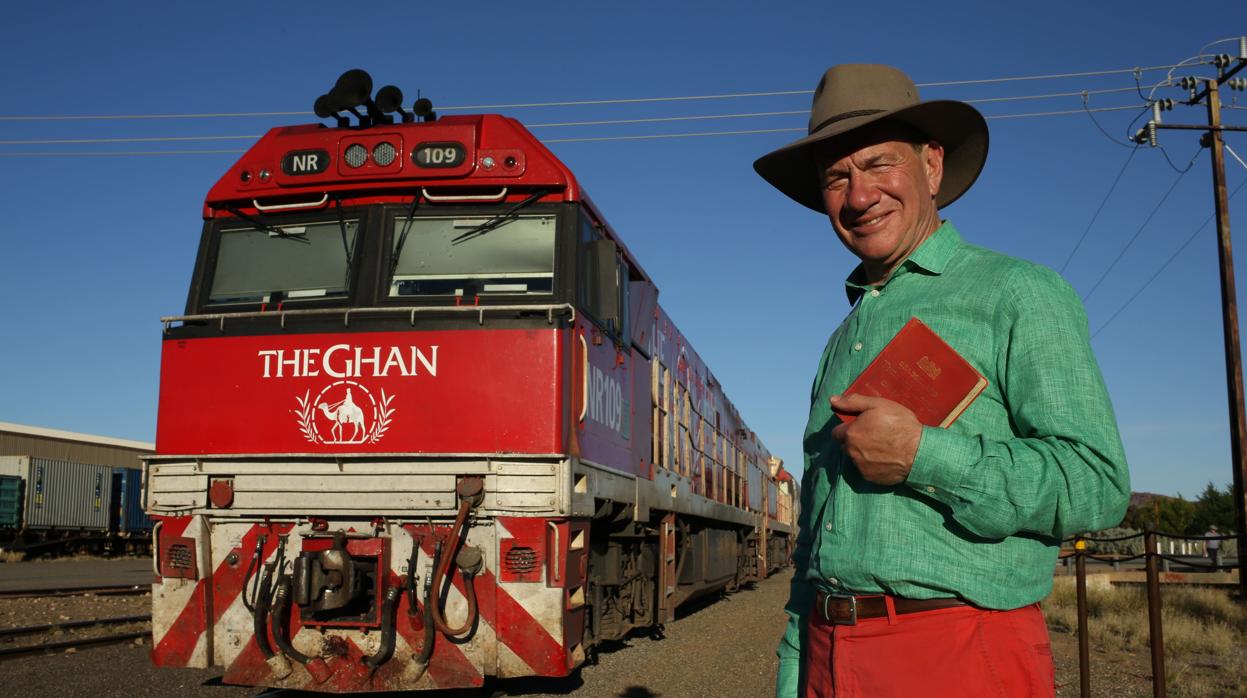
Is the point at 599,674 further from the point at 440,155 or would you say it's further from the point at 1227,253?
the point at 1227,253

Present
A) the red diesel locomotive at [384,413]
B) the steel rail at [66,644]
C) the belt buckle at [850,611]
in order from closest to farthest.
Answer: the belt buckle at [850,611], the red diesel locomotive at [384,413], the steel rail at [66,644]

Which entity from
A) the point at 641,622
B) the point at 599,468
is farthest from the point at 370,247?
the point at 641,622

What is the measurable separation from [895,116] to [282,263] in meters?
5.59

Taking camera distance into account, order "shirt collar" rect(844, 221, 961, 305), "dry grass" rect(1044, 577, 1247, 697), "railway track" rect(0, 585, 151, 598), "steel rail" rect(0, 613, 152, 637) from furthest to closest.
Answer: "railway track" rect(0, 585, 151, 598)
"steel rail" rect(0, 613, 152, 637)
"dry grass" rect(1044, 577, 1247, 697)
"shirt collar" rect(844, 221, 961, 305)

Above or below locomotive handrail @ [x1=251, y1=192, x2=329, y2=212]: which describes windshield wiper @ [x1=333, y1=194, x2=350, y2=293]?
below

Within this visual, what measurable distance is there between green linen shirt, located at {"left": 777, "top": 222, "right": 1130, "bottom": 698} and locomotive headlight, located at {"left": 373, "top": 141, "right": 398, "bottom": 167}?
5230mm

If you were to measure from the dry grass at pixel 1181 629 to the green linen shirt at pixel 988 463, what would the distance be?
755cm

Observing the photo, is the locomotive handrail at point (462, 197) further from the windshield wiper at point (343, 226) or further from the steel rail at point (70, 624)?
the steel rail at point (70, 624)

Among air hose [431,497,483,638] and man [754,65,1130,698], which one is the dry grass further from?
man [754,65,1130,698]

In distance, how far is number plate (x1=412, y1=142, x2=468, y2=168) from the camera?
270 inches

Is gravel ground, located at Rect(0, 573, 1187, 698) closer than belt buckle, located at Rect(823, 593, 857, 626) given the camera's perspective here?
No

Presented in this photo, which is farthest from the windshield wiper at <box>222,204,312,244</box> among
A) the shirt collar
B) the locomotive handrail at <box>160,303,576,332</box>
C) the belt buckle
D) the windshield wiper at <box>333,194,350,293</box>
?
the belt buckle

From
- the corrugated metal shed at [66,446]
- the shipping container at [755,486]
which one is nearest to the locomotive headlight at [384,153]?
the shipping container at [755,486]

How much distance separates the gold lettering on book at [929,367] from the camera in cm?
198
